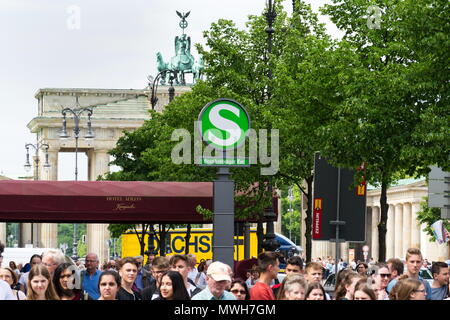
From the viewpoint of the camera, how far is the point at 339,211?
20.6 m

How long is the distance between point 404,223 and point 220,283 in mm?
114859

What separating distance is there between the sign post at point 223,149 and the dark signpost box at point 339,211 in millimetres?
1554

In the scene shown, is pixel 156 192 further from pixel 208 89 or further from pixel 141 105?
pixel 141 105

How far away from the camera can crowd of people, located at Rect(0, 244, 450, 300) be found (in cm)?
1138

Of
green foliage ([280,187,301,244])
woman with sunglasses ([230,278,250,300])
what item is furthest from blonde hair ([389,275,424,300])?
green foliage ([280,187,301,244])

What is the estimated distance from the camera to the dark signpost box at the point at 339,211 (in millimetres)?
20547

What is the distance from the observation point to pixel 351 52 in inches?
1305

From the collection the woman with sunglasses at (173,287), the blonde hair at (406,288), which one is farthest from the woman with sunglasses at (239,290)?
the blonde hair at (406,288)

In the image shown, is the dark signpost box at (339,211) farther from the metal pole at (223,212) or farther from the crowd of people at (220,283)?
the crowd of people at (220,283)

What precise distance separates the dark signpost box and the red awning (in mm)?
26568

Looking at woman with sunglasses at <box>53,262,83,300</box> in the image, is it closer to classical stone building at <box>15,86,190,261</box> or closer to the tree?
the tree

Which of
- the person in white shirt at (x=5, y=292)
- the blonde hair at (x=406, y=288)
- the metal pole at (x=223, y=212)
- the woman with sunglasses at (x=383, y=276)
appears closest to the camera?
the blonde hair at (x=406, y=288)

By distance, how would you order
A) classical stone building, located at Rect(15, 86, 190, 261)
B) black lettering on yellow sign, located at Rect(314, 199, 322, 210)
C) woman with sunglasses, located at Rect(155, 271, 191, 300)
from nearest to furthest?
woman with sunglasses, located at Rect(155, 271, 191, 300) → black lettering on yellow sign, located at Rect(314, 199, 322, 210) → classical stone building, located at Rect(15, 86, 190, 261)
